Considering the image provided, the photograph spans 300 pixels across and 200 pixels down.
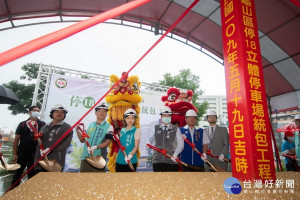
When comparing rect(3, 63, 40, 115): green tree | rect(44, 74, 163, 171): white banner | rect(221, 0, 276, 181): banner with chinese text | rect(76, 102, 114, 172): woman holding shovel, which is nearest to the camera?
rect(221, 0, 276, 181): banner with chinese text

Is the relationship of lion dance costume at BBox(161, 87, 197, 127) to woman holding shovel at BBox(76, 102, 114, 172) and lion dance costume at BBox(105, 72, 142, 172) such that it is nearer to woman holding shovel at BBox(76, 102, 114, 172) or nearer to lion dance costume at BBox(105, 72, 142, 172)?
lion dance costume at BBox(105, 72, 142, 172)

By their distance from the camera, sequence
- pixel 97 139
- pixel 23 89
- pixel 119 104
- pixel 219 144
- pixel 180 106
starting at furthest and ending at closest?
pixel 23 89 → pixel 180 106 → pixel 119 104 → pixel 219 144 → pixel 97 139

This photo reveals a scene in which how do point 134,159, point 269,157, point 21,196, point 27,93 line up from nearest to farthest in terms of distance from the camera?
1. point 21,196
2. point 269,157
3. point 134,159
4. point 27,93

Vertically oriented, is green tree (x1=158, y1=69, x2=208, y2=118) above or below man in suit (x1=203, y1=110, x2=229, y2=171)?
above

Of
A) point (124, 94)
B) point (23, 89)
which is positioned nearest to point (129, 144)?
point (124, 94)

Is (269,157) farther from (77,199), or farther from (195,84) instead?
(195,84)

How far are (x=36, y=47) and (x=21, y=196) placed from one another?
1.78ft

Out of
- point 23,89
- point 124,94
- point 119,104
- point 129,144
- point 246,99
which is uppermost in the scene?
point 23,89

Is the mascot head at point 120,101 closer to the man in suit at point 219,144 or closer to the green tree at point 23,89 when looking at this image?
the man in suit at point 219,144

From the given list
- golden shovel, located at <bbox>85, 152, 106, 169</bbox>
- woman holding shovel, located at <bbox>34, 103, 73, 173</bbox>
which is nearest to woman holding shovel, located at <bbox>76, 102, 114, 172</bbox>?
woman holding shovel, located at <bbox>34, 103, 73, 173</bbox>

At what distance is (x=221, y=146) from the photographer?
3.37m

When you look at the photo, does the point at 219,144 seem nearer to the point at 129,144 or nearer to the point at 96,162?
the point at 129,144

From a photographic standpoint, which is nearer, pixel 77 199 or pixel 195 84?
pixel 77 199

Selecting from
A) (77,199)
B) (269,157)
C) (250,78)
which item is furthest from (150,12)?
Result: (77,199)
